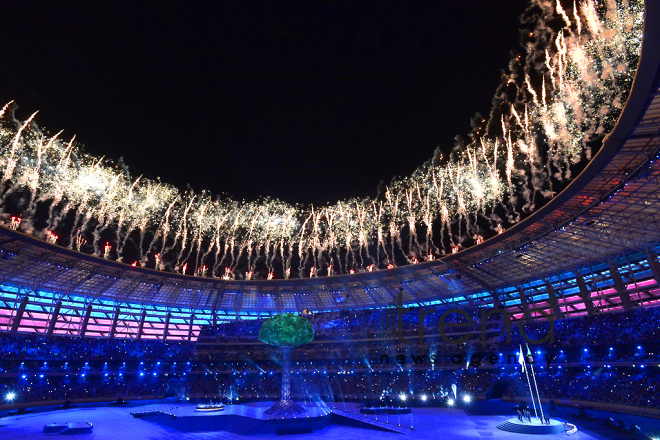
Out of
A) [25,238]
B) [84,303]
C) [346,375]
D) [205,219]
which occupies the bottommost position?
[346,375]

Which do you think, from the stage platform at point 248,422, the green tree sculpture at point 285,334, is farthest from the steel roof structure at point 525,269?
the stage platform at point 248,422

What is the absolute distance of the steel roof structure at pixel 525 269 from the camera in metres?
24.0

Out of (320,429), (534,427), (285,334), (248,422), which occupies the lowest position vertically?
(320,429)

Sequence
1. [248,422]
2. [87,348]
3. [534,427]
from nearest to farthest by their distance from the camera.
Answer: [534,427] → [248,422] → [87,348]

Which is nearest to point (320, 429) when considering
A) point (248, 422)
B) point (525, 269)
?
point (248, 422)

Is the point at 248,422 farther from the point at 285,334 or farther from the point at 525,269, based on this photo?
the point at 525,269

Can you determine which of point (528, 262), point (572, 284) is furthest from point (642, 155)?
point (572, 284)

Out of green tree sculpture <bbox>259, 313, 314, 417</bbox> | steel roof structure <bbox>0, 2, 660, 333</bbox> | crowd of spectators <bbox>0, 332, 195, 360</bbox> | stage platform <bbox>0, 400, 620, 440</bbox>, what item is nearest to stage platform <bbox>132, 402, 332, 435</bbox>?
stage platform <bbox>0, 400, 620, 440</bbox>

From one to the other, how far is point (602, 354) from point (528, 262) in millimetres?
11702

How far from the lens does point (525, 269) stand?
46.8 metres

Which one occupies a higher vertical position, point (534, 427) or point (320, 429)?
point (534, 427)

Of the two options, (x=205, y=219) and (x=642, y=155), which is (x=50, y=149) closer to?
(x=205, y=219)

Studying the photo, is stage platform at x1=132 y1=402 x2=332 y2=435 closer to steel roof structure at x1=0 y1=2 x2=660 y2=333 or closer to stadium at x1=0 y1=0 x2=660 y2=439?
stadium at x1=0 y1=0 x2=660 y2=439

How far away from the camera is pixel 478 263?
46719 millimetres
